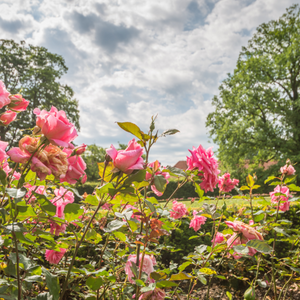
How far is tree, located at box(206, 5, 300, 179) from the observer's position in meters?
14.1

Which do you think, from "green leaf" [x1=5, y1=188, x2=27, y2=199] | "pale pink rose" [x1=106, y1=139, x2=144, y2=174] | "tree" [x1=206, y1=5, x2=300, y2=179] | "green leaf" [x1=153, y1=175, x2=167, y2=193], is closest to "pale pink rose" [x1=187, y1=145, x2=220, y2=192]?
"green leaf" [x1=153, y1=175, x2=167, y2=193]

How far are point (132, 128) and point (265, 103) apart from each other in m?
16.7

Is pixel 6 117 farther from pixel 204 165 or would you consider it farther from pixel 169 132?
pixel 204 165

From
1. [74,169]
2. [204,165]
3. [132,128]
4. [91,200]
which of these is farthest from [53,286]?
[204,165]

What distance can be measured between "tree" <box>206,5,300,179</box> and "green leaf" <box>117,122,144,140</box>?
14.8m

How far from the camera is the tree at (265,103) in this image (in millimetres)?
14094

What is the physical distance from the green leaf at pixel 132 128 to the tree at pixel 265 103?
1475 centimetres

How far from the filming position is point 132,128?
89 cm

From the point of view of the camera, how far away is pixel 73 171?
2.52ft

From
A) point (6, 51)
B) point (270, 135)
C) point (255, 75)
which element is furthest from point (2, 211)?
point (6, 51)

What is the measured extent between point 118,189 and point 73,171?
0.18 metres

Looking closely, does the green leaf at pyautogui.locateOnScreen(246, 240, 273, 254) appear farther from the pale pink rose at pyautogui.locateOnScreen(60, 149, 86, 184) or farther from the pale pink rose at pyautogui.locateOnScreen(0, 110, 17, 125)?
the pale pink rose at pyautogui.locateOnScreen(0, 110, 17, 125)

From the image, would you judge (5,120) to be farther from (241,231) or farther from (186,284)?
(186,284)

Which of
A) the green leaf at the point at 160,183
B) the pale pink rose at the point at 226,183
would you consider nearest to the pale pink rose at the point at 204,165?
the green leaf at the point at 160,183
